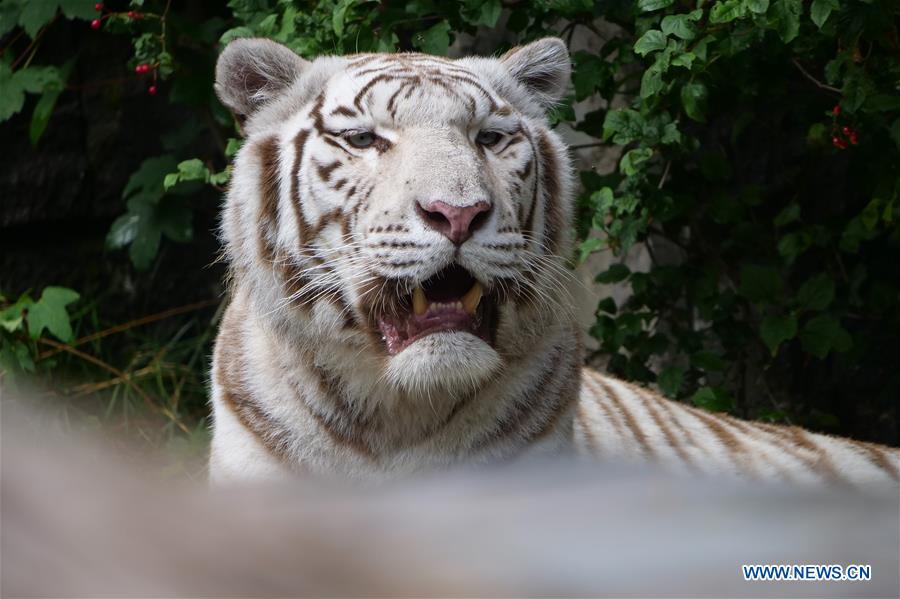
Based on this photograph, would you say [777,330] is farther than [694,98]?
Yes

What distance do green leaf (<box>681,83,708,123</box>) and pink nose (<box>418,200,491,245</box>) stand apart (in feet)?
3.25

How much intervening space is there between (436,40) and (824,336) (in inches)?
62.5

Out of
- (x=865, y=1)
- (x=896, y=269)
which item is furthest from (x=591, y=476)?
(x=896, y=269)

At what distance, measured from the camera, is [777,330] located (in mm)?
3629

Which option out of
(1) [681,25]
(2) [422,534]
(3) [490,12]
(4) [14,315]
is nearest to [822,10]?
(1) [681,25]

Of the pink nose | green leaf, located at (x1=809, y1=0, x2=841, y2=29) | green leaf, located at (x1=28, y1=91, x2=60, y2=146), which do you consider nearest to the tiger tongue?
the pink nose

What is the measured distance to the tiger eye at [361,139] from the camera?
8.29 ft

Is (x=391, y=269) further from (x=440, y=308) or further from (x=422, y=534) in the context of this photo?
(x=422, y=534)

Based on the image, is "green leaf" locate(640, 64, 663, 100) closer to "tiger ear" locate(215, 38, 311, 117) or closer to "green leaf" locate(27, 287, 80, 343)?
"tiger ear" locate(215, 38, 311, 117)

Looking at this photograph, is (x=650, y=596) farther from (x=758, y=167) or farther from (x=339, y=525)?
(x=758, y=167)

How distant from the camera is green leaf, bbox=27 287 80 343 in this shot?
382cm

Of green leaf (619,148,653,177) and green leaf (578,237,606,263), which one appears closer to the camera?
green leaf (619,148,653,177)

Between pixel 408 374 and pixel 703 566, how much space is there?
161 cm

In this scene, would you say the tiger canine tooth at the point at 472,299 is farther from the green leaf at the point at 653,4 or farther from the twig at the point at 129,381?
the twig at the point at 129,381
